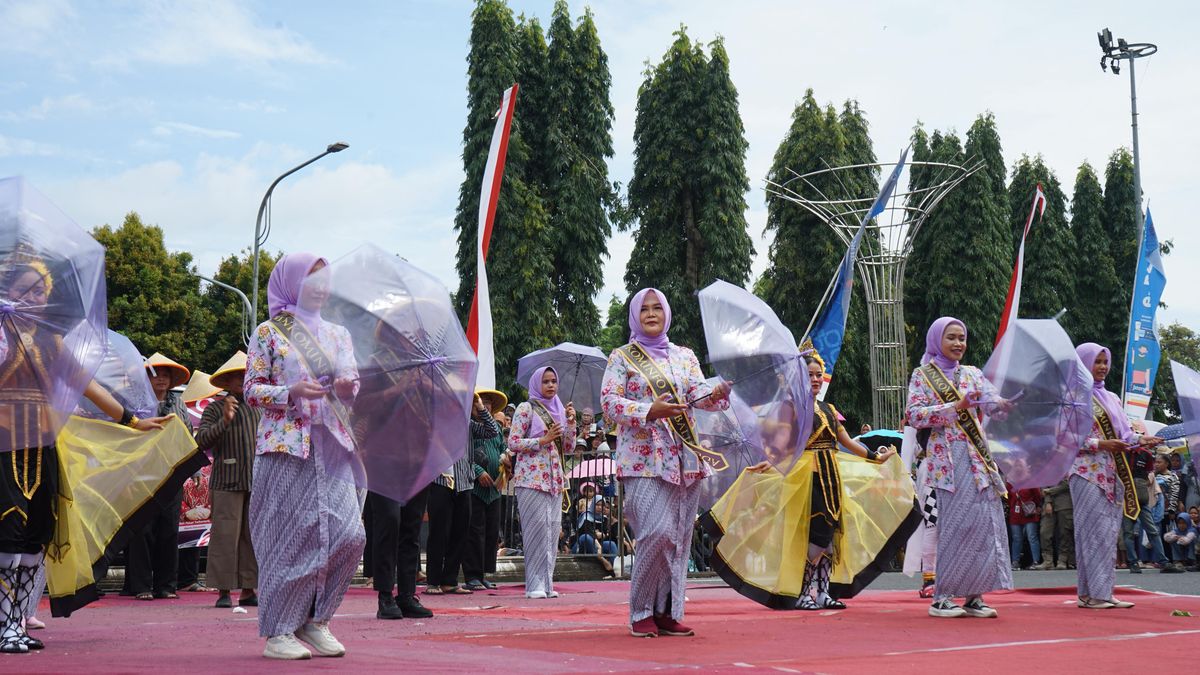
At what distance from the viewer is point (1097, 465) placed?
893 centimetres

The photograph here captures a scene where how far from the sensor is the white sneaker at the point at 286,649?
17.8 ft

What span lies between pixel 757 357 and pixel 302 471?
2.41 metres

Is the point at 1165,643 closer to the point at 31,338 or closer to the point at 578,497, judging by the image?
the point at 31,338

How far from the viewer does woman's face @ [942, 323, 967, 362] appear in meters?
8.35

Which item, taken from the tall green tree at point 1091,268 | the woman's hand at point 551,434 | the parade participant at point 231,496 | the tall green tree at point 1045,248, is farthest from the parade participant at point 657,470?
the tall green tree at point 1091,268

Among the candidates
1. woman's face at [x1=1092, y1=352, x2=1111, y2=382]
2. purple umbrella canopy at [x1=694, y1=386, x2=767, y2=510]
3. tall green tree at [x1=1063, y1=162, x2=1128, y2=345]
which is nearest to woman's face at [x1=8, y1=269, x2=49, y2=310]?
purple umbrella canopy at [x1=694, y1=386, x2=767, y2=510]

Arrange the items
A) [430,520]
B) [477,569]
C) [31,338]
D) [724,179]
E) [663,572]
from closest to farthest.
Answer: [31,338], [663,572], [430,520], [477,569], [724,179]

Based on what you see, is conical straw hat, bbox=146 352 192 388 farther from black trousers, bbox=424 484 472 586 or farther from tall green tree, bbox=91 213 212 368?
tall green tree, bbox=91 213 212 368

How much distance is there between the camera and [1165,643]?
653 centimetres

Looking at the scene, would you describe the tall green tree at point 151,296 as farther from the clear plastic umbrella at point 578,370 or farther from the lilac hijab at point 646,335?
the lilac hijab at point 646,335

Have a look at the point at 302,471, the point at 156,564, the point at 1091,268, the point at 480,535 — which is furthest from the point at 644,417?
the point at 1091,268

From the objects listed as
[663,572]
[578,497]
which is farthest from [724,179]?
[663,572]

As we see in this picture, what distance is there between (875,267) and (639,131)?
13339mm

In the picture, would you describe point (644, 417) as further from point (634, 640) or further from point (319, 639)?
point (319, 639)
